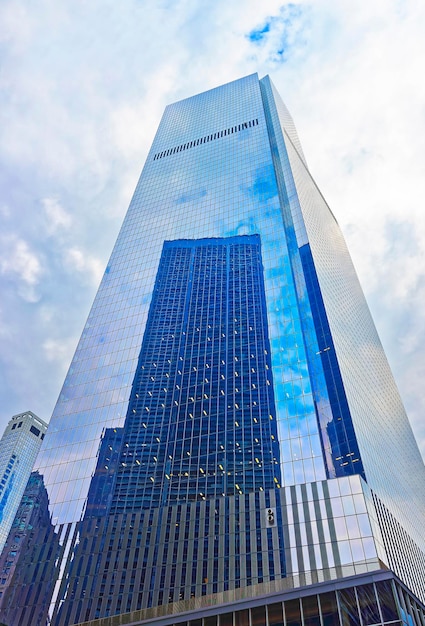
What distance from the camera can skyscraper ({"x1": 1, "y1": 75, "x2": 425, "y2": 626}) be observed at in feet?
226

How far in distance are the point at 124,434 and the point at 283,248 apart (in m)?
53.4

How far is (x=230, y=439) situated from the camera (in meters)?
93.6

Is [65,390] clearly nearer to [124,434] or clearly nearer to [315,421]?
[124,434]

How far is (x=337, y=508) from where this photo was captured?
234 feet

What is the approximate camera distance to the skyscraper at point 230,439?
6875 centimetres

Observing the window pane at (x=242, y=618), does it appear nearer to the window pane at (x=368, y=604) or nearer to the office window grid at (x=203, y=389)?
the window pane at (x=368, y=604)

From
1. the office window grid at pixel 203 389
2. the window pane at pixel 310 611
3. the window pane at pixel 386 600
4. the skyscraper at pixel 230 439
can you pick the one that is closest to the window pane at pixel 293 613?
the skyscraper at pixel 230 439

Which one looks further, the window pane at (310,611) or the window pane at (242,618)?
the window pane at (242,618)

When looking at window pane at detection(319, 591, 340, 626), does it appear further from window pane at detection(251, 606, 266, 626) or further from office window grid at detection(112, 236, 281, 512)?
office window grid at detection(112, 236, 281, 512)

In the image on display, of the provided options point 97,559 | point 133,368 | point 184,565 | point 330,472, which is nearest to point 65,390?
point 133,368

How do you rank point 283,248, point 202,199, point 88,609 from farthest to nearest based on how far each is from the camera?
1. point 202,199
2. point 283,248
3. point 88,609


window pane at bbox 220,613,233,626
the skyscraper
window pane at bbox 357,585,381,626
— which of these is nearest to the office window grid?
the skyscraper

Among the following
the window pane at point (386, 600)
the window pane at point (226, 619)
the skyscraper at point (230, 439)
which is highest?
the skyscraper at point (230, 439)

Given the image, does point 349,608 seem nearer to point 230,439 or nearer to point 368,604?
point 368,604
